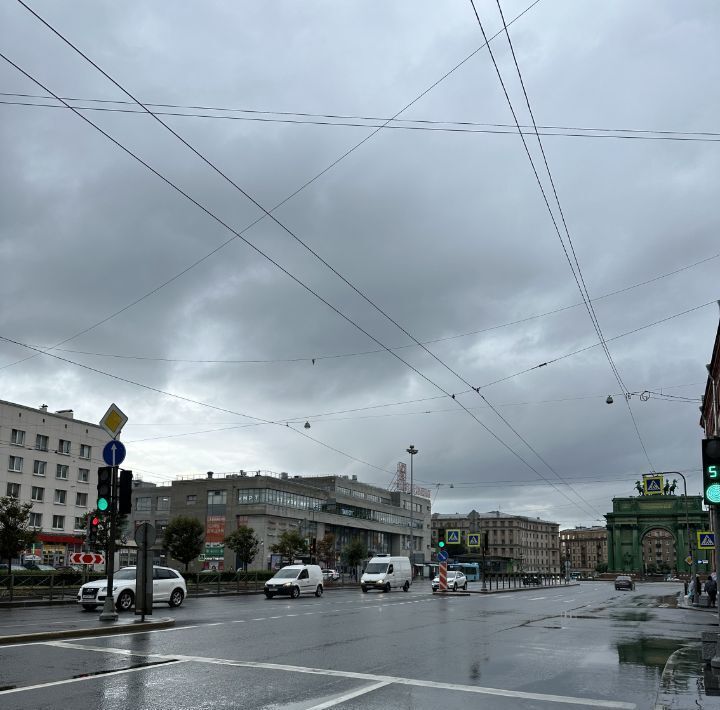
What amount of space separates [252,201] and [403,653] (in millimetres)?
9955

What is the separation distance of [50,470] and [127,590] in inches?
1990

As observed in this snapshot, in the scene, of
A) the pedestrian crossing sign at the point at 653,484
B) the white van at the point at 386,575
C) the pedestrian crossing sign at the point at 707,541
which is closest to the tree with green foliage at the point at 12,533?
the white van at the point at 386,575

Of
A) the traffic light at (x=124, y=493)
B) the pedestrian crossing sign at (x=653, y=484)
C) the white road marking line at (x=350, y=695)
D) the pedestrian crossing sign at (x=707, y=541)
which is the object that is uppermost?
the pedestrian crossing sign at (x=653, y=484)

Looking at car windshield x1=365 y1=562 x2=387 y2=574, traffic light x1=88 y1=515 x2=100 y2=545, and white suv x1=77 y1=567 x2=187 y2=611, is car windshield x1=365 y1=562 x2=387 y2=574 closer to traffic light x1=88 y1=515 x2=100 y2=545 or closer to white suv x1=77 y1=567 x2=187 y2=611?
white suv x1=77 y1=567 x2=187 y2=611

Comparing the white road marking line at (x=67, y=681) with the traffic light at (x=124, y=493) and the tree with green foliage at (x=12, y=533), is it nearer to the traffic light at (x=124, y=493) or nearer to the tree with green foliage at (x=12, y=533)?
the traffic light at (x=124, y=493)

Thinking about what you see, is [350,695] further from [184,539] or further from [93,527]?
[184,539]

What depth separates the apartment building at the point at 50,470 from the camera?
64.8 meters

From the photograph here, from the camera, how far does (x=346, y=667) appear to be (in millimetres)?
11258

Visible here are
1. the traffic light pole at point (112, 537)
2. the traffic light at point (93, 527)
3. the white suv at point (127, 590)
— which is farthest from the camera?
the white suv at point (127, 590)

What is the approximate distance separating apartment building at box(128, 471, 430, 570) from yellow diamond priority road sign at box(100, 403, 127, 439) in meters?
58.2

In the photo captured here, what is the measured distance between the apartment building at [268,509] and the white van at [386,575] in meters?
26.9

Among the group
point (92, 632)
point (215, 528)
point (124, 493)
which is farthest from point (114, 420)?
point (215, 528)

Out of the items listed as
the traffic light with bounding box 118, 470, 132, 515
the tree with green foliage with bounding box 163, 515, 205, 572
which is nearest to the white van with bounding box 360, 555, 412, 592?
the tree with green foliage with bounding box 163, 515, 205, 572

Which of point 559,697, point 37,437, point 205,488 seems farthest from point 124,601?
point 205,488
